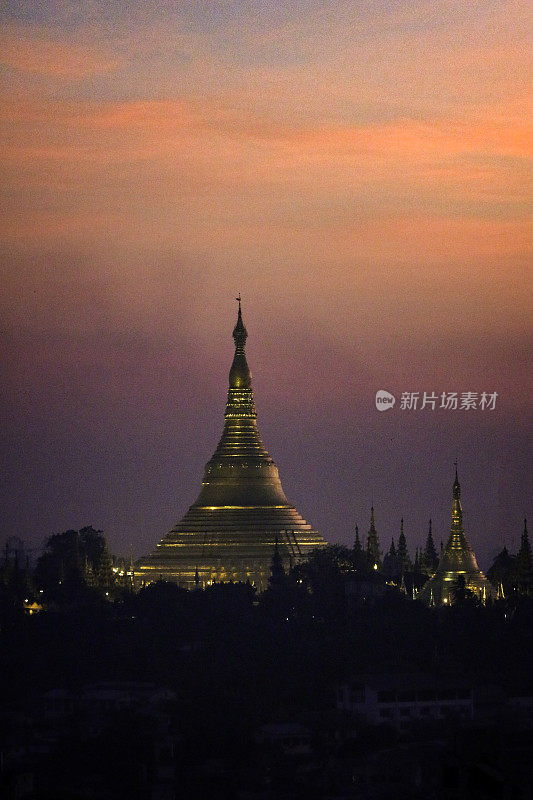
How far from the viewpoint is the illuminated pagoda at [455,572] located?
95.1 metres

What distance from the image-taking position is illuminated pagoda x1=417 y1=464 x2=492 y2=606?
95062mm

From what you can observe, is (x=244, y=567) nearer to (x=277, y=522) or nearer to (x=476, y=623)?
(x=277, y=522)

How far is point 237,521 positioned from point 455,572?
34.7ft

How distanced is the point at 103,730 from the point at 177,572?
31.3 metres

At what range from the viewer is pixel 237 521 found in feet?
338

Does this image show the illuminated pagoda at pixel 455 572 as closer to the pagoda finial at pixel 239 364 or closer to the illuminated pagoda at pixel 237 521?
the illuminated pagoda at pixel 237 521

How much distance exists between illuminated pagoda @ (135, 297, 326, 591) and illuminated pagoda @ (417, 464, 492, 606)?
240 inches

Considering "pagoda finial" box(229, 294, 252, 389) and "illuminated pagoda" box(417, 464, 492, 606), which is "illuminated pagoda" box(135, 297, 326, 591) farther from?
"illuminated pagoda" box(417, 464, 492, 606)

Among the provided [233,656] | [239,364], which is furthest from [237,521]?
[233,656]

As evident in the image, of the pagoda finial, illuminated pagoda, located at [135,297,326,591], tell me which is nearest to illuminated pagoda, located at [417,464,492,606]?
illuminated pagoda, located at [135,297,326,591]

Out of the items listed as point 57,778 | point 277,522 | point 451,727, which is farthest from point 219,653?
point 277,522

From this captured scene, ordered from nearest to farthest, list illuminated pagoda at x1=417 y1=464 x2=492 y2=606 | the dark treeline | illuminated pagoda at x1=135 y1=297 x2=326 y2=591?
the dark treeline
illuminated pagoda at x1=417 y1=464 x2=492 y2=606
illuminated pagoda at x1=135 y1=297 x2=326 y2=591

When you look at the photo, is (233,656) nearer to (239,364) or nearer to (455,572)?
(455,572)

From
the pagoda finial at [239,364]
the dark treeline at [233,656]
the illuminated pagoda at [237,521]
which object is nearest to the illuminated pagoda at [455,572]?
the dark treeline at [233,656]
